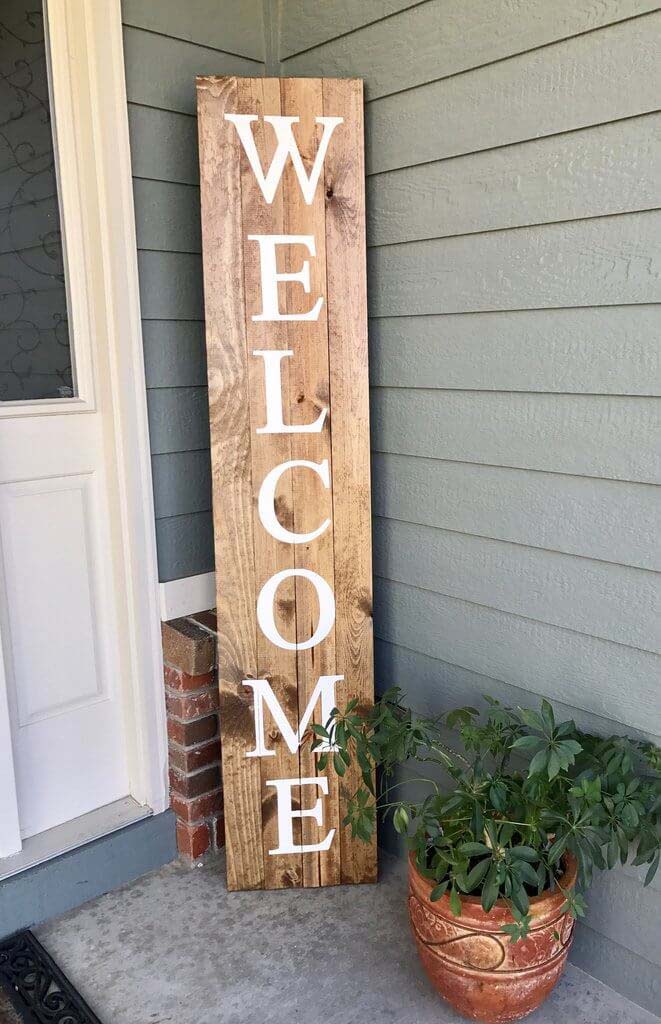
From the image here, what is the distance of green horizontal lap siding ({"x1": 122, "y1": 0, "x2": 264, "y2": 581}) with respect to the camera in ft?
6.09

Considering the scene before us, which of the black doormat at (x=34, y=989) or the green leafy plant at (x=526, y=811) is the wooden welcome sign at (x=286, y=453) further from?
the black doormat at (x=34, y=989)

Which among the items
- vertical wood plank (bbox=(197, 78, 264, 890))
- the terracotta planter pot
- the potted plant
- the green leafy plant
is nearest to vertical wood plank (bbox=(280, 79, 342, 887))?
vertical wood plank (bbox=(197, 78, 264, 890))

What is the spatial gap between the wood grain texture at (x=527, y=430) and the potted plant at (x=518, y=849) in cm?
50

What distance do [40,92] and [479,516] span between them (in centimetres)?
136

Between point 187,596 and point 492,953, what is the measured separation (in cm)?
108

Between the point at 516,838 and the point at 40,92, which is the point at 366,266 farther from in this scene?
the point at 516,838

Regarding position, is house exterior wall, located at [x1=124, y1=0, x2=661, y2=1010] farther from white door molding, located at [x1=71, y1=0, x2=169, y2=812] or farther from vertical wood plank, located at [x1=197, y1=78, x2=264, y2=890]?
vertical wood plank, located at [x1=197, y1=78, x2=264, y2=890]

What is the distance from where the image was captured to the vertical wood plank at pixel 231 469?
5.90ft

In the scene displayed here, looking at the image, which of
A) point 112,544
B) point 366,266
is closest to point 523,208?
point 366,266

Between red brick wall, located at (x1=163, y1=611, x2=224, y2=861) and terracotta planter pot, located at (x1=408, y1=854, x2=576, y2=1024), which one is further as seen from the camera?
red brick wall, located at (x1=163, y1=611, x2=224, y2=861)

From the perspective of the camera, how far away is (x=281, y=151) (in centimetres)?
180

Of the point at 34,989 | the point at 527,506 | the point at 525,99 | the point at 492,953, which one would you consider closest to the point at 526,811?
the point at 492,953

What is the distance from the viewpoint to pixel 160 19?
1851 millimetres

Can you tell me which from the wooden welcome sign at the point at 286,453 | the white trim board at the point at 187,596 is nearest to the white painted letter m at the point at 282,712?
the wooden welcome sign at the point at 286,453
